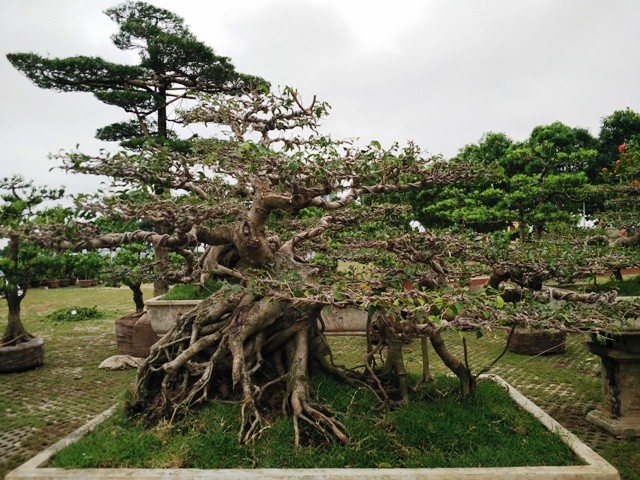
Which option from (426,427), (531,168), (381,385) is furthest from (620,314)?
(531,168)

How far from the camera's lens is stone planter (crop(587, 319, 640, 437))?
14.3 feet

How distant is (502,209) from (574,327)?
39.2 ft

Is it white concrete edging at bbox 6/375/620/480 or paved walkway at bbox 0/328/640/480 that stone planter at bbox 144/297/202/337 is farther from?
white concrete edging at bbox 6/375/620/480

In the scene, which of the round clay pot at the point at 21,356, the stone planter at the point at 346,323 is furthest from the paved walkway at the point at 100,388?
the stone planter at the point at 346,323

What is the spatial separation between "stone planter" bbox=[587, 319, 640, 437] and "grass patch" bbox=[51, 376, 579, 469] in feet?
3.98

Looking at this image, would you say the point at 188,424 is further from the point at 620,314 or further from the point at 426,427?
the point at 620,314

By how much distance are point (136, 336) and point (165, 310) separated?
0.83 m

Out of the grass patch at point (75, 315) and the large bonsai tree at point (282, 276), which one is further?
the grass patch at point (75, 315)

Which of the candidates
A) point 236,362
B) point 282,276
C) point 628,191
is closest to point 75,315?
point 236,362

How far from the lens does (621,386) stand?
4.49 m

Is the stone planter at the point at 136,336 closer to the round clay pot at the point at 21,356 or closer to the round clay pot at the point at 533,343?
the round clay pot at the point at 21,356

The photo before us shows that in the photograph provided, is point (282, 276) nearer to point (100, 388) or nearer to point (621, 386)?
point (621, 386)

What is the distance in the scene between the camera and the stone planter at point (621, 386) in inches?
172

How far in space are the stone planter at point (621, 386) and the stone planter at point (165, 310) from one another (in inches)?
209
